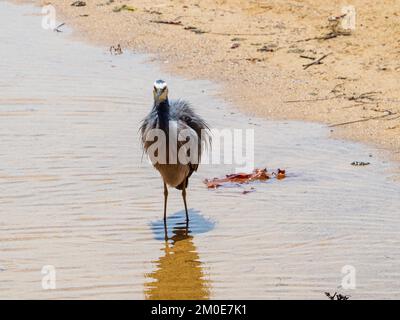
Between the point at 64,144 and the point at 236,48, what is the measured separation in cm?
490

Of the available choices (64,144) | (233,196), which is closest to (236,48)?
(64,144)

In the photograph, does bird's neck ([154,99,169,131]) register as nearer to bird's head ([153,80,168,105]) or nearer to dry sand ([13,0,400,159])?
bird's head ([153,80,168,105])

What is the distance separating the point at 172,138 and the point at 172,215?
1.02 metres

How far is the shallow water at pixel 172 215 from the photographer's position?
24.6 ft

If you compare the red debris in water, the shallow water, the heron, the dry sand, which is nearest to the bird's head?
the heron

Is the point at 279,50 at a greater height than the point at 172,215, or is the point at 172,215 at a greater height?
the point at 279,50

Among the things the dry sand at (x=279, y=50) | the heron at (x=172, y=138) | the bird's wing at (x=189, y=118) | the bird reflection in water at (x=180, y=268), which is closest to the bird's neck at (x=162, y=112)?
the heron at (x=172, y=138)

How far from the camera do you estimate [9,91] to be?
1298 cm

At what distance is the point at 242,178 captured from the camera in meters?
9.68

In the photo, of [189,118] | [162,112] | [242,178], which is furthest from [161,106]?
[242,178]

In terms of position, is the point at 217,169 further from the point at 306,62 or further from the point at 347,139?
the point at 306,62

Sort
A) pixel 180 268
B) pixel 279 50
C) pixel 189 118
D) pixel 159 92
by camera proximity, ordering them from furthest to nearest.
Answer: pixel 279 50 → pixel 189 118 → pixel 159 92 → pixel 180 268

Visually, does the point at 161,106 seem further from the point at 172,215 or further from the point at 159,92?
the point at 172,215

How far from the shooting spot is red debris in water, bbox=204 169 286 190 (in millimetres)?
9664
